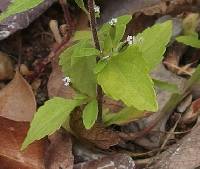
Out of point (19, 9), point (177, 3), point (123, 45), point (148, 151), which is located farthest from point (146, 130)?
point (19, 9)

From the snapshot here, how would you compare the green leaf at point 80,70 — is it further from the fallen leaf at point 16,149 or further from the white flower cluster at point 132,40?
the fallen leaf at point 16,149

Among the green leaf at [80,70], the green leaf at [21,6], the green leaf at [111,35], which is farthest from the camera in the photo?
the green leaf at [80,70]

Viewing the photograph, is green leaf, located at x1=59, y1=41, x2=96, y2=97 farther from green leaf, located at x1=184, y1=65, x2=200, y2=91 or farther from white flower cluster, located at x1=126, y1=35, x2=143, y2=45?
green leaf, located at x1=184, y1=65, x2=200, y2=91

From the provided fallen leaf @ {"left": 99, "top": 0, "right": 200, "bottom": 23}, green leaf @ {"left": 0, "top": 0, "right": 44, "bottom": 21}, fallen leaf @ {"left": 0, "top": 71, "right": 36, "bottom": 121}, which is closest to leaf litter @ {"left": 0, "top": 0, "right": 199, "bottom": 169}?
fallen leaf @ {"left": 0, "top": 71, "right": 36, "bottom": 121}

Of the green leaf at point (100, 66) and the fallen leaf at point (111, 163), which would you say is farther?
the fallen leaf at point (111, 163)

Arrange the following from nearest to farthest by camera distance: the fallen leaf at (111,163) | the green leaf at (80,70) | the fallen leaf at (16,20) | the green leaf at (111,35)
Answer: the green leaf at (111,35) → the green leaf at (80,70) → the fallen leaf at (111,163) → the fallen leaf at (16,20)

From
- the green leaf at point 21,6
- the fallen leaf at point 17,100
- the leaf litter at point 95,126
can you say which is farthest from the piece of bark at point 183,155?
the green leaf at point 21,6

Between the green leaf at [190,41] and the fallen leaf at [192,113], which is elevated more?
the green leaf at [190,41]
